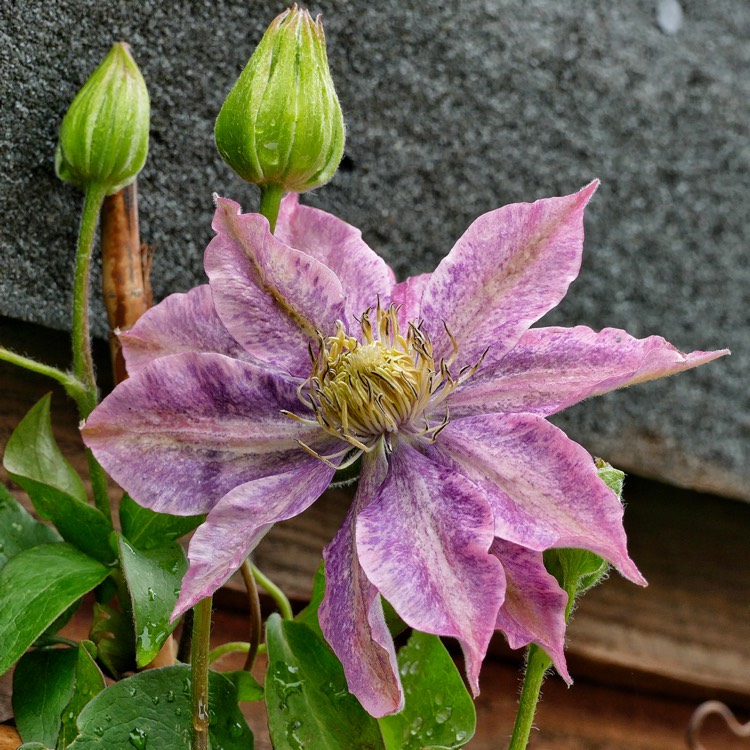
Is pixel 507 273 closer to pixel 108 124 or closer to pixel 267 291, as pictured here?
pixel 267 291

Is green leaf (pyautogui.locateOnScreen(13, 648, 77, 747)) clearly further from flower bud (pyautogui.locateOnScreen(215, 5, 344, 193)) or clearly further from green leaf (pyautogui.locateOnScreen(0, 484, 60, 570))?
flower bud (pyautogui.locateOnScreen(215, 5, 344, 193))

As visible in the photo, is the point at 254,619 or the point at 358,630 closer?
the point at 358,630

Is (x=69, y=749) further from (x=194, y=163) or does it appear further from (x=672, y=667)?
(x=672, y=667)

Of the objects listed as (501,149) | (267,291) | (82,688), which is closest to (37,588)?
(82,688)

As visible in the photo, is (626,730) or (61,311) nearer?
(61,311)

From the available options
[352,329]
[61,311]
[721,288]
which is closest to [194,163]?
[61,311]

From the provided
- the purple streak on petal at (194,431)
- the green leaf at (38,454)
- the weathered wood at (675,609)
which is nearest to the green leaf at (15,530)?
the green leaf at (38,454)
